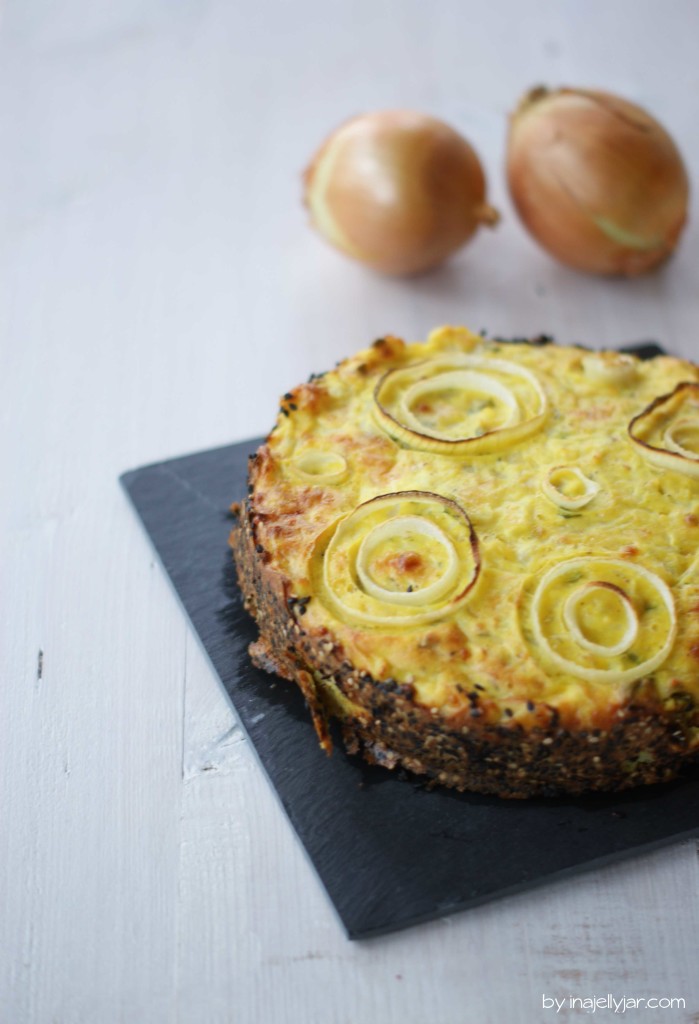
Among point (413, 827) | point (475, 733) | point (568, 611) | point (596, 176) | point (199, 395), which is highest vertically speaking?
point (596, 176)

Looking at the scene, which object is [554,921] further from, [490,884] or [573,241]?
[573,241]

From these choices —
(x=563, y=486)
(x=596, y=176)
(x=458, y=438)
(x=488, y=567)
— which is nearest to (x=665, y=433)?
(x=563, y=486)

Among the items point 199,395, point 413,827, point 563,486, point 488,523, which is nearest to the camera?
point 413,827

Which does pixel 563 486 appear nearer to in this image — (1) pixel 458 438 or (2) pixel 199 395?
(1) pixel 458 438

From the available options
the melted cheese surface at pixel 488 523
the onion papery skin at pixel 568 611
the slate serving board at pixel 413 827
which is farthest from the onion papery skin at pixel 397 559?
the slate serving board at pixel 413 827

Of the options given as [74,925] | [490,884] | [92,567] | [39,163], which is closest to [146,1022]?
[74,925]

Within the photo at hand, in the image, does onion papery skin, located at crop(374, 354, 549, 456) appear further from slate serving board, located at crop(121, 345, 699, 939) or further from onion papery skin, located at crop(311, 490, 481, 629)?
slate serving board, located at crop(121, 345, 699, 939)

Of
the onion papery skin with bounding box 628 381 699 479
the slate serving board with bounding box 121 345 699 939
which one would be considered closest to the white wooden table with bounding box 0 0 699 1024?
the slate serving board with bounding box 121 345 699 939
